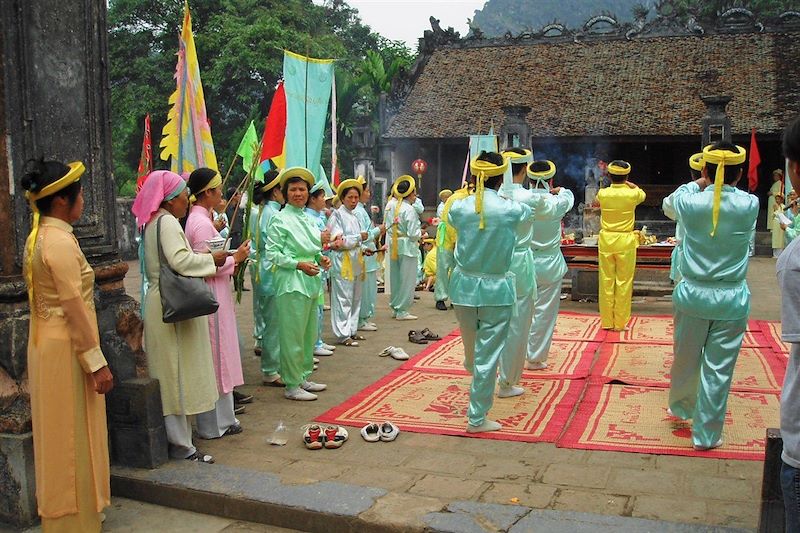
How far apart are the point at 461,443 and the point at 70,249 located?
261 cm

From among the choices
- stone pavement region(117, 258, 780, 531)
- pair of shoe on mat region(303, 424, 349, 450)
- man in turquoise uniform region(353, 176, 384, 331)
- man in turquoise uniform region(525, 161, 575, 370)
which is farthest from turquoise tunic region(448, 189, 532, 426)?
man in turquoise uniform region(353, 176, 384, 331)

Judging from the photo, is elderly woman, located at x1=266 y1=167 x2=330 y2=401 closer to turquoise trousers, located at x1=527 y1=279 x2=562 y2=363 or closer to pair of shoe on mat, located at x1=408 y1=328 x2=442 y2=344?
turquoise trousers, located at x1=527 y1=279 x2=562 y2=363

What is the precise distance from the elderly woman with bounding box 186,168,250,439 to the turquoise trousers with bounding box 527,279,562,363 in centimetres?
279

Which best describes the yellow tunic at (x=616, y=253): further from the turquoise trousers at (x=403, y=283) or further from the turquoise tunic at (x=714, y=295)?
the turquoise tunic at (x=714, y=295)

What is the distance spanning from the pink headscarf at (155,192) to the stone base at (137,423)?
36.3 inches

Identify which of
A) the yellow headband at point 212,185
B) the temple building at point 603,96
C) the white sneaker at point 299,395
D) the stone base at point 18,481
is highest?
the temple building at point 603,96

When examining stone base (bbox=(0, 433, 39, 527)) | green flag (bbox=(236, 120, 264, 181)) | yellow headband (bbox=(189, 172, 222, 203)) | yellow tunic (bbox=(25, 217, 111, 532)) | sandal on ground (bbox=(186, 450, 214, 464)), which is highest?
green flag (bbox=(236, 120, 264, 181))

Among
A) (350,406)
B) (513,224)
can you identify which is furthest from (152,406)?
(513,224)

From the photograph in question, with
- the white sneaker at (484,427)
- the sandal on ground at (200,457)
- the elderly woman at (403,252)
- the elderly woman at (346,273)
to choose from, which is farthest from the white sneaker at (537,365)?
the sandal on ground at (200,457)

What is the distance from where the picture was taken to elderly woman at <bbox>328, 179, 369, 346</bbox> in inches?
319

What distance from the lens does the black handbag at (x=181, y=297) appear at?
13.7ft

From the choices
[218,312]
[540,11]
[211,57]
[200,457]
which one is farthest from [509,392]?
[540,11]

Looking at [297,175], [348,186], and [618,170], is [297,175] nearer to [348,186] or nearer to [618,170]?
[348,186]

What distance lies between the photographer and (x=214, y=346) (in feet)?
16.4
